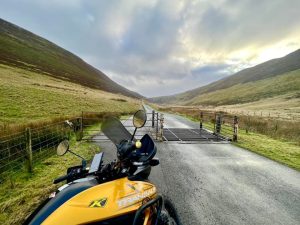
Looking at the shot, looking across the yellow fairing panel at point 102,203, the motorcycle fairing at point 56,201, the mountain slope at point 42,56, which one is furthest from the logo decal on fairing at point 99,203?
the mountain slope at point 42,56

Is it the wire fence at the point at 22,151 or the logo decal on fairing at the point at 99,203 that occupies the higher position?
the logo decal on fairing at the point at 99,203

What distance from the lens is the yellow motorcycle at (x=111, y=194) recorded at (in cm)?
204

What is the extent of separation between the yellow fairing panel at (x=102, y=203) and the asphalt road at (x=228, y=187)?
187 cm

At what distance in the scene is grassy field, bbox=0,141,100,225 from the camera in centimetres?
411

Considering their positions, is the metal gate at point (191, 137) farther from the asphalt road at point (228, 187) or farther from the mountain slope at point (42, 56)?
the mountain slope at point (42, 56)

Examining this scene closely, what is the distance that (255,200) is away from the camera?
4.80m

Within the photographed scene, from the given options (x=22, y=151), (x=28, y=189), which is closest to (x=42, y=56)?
(x=22, y=151)

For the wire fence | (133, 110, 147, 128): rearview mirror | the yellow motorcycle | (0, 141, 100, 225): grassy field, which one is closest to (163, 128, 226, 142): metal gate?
(0, 141, 100, 225): grassy field

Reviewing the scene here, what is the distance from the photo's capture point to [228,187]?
5.51 meters

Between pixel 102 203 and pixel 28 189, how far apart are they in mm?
4040

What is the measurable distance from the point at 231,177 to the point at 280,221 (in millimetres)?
2325

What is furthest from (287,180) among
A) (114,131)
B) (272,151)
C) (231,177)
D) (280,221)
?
(114,131)

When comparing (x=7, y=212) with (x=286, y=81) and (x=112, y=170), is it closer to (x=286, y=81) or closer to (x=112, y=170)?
(x=112, y=170)

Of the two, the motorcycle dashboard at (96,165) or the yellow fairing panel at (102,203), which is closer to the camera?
the yellow fairing panel at (102,203)
